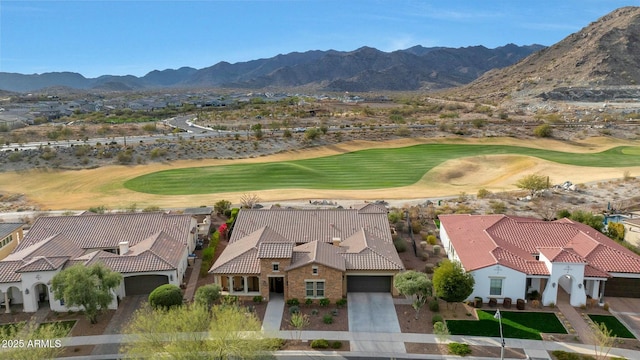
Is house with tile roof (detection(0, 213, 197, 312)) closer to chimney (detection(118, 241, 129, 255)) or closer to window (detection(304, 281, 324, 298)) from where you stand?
chimney (detection(118, 241, 129, 255))

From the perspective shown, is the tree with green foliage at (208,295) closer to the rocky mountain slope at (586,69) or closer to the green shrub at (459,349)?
the green shrub at (459,349)

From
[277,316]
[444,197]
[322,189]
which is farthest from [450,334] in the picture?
[322,189]

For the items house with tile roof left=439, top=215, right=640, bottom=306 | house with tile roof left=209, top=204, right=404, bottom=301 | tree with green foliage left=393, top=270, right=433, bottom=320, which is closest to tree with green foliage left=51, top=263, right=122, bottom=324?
house with tile roof left=209, top=204, right=404, bottom=301

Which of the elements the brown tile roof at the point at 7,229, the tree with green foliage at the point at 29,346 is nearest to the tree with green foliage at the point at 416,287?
the tree with green foliage at the point at 29,346

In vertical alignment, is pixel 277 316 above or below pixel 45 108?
below

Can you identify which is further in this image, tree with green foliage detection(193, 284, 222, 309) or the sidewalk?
tree with green foliage detection(193, 284, 222, 309)

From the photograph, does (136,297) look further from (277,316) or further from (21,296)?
(277,316)
